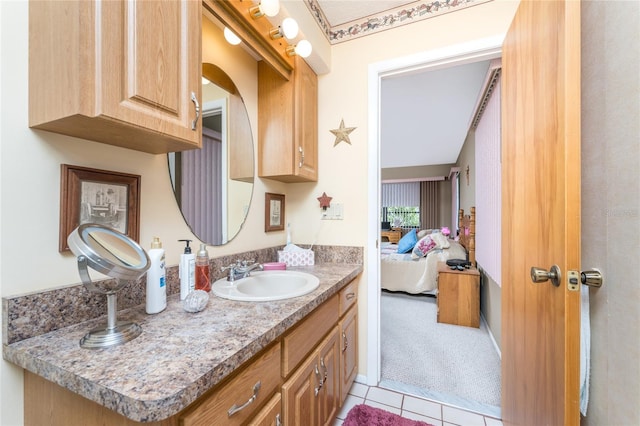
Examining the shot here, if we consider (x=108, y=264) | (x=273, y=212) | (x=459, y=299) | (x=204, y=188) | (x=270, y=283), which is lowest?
(x=459, y=299)


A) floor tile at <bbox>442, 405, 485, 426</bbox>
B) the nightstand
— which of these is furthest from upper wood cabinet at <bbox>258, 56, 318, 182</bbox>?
the nightstand

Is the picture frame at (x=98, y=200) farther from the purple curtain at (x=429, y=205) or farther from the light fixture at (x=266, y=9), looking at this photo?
the purple curtain at (x=429, y=205)

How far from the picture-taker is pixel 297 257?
1.71m

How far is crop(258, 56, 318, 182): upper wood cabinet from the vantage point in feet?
5.26

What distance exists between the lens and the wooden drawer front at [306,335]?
89cm

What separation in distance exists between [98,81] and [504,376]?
2.07 m

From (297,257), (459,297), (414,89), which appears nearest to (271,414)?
(297,257)

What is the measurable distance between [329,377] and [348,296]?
43 centimetres

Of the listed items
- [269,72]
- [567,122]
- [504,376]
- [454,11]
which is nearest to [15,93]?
[269,72]

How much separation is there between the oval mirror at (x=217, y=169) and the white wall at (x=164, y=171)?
2.6 inches

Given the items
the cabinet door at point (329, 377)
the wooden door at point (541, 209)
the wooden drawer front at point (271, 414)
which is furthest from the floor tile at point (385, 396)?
the wooden drawer front at point (271, 414)

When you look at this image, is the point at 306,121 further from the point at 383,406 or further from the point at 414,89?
the point at 383,406

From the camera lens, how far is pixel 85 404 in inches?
23.2

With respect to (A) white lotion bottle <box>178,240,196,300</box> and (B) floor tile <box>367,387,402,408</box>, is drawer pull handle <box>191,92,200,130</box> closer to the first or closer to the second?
(A) white lotion bottle <box>178,240,196,300</box>
